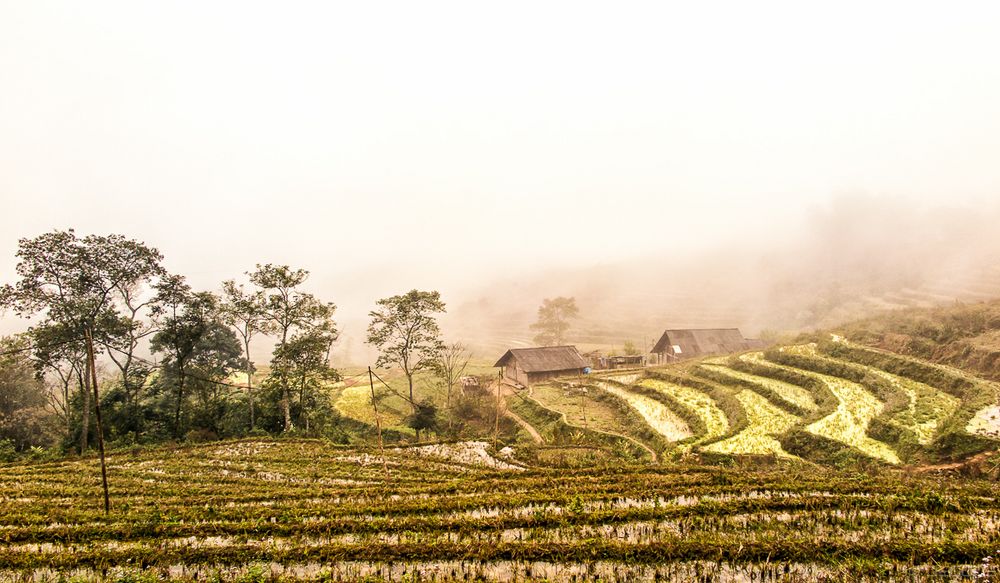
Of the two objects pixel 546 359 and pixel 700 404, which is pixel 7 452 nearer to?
pixel 546 359

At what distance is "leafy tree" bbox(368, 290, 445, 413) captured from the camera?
36.7 m

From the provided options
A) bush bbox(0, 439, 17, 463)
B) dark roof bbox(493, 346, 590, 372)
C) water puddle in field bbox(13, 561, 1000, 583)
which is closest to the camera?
water puddle in field bbox(13, 561, 1000, 583)

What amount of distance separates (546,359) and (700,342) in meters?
27.2

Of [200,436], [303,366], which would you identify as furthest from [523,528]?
[200,436]

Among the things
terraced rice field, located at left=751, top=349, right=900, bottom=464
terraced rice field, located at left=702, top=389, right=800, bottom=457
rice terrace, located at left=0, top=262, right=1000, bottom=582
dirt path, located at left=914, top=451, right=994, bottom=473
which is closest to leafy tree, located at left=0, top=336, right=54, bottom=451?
rice terrace, located at left=0, top=262, right=1000, bottom=582

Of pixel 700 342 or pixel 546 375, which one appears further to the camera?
pixel 700 342

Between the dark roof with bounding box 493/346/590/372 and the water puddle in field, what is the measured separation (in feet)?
140

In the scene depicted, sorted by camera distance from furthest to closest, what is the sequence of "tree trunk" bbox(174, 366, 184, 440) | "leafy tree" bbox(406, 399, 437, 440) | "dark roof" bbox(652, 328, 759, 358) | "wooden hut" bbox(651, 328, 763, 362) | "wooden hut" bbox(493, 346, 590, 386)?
"dark roof" bbox(652, 328, 759, 358)
"wooden hut" bbox(651, 328, 763, 362)
"wooden hut" bbox(493, 346, 590, 386)
"leafy tree" bbox(406, 399, 437, 440)
"tree trunk" bbox(174, 366, 184, 440)

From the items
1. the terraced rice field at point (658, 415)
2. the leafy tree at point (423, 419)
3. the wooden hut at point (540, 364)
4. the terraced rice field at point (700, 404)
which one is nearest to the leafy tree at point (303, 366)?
the leafy tree at point (423, 419)

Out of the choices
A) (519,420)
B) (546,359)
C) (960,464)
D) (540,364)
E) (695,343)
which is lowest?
(519,420)

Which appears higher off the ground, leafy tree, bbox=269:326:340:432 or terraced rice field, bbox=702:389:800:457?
leafy tree, bbox=269:326:340:432

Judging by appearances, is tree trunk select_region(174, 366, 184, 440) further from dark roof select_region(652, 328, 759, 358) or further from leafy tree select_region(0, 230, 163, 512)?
dark roof select_region(652, 328, 759, 358)

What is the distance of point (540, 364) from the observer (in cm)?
5544

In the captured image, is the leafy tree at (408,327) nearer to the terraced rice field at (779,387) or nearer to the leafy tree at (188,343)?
the leafy tree at (188,343)
